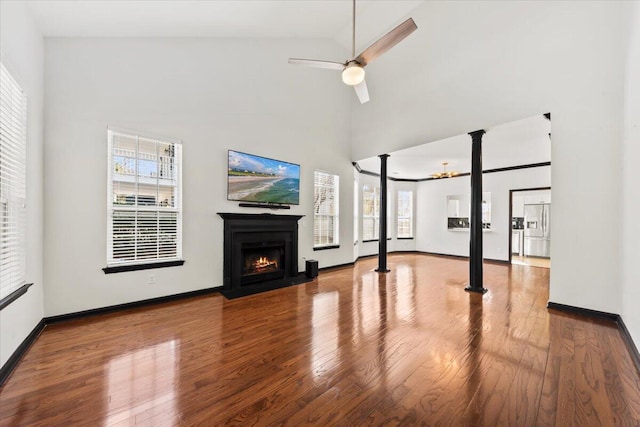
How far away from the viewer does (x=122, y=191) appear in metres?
3.38

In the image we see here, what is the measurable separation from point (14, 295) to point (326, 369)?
2.69m

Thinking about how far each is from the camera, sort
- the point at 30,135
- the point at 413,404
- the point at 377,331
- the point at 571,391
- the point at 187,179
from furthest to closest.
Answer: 1. the point at 187,179
2. the point at 377,331
3. the point at 30,135
4. the point at 571,391
5. the point at 413,404

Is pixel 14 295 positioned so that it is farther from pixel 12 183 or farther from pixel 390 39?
pixel 390 39


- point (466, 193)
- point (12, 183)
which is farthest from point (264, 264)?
point (466, 193)

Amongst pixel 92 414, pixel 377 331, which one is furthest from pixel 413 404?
pixel 92 414

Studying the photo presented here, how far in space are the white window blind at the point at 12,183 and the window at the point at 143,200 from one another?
2.79 feet

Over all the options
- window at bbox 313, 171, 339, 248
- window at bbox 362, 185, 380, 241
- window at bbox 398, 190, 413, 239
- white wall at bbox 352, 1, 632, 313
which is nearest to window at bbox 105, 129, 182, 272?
window at bbox 313, 171, 339, 248

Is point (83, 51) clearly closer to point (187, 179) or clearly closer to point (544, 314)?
point (187, 179)

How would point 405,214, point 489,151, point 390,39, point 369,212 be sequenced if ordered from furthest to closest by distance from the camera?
point 405,214
point 369,212
point 489,151
point 390,39

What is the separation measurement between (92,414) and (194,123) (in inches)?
142

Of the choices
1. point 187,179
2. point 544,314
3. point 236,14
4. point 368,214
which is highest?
point 236,14

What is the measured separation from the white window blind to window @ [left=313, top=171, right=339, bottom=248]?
4.35 meters

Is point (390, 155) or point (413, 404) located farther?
point (390, 155)

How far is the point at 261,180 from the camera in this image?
4766 mm
